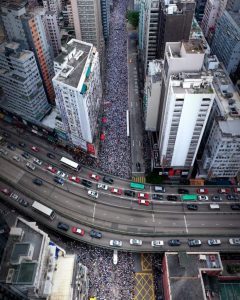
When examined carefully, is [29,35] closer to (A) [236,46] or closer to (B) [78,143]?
(B) [78,143]

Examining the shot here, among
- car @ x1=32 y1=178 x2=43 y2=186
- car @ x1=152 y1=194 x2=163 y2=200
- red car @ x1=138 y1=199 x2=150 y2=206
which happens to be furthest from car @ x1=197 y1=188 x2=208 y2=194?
car @ x1=32 y1=178 x2=43 y2=186

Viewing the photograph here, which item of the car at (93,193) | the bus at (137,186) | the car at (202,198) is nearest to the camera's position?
the car at (202,198)

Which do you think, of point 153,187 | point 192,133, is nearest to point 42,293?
point 153,187

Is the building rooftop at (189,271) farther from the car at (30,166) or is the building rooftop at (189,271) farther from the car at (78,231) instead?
the car at (30,166)

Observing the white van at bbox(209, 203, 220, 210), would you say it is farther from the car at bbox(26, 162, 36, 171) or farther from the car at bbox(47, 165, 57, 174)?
the car at bbox(26, 162, 36, 171)

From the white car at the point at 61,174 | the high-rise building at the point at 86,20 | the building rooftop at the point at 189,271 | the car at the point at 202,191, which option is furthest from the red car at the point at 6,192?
the high-rise building at the point at 86,20

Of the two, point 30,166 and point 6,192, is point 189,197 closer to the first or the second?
point 30,166

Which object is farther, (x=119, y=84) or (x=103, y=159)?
(x=119, y=84)
